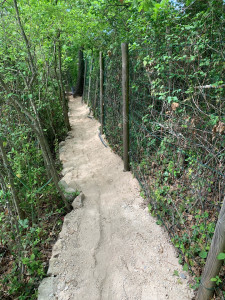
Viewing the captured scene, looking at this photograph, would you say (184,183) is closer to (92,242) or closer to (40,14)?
(92,242)

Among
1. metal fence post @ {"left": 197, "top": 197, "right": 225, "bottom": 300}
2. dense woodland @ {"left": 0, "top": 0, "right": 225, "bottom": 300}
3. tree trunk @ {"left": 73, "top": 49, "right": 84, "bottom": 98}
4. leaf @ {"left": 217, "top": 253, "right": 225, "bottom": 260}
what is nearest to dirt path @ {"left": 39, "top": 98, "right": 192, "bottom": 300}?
dense woodland @ {"left": 0, "top": 0, "right": 225, "bottom": 300}

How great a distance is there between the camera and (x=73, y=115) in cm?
909

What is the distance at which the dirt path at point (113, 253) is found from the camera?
1931 millimetres

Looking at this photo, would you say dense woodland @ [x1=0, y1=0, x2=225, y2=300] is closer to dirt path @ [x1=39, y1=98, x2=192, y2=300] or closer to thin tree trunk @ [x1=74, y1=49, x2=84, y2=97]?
dirt path @ [x1=39, y1=98, x2=192, y2=300]

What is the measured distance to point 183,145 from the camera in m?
2.21

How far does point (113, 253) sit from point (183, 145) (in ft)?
4.88

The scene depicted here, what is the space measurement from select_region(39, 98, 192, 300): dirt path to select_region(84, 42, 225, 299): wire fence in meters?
0.20

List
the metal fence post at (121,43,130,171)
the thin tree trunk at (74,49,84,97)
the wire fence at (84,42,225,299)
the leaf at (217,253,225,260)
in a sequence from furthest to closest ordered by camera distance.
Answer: the thin tree trunk at (74,49,84,97), the metal fence post at (121,43,130,171), the wire fence at (84,42,225,299), the leaf at (217,253,225,260)

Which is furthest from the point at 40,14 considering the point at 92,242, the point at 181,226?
the point at 181,226

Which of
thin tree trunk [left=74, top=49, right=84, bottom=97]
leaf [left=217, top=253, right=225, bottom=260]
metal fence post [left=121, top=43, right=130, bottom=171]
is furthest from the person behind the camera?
thin tree trunk [left=74, top=49, right=84, bottom=97]

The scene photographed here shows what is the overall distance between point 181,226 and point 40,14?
4261 millimetres

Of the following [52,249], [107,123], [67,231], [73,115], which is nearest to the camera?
[52,249]

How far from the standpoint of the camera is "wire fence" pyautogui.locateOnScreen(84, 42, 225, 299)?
187 cm

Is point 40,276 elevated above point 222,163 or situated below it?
below
